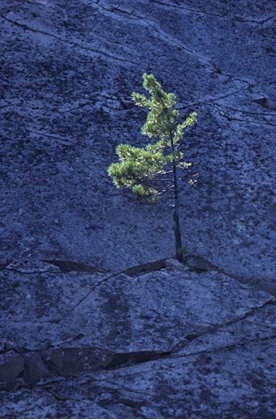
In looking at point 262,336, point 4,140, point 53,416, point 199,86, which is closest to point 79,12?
point 199,86

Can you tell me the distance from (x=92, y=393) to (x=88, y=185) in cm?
342

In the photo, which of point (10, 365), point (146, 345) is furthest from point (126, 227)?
point (10, 365)

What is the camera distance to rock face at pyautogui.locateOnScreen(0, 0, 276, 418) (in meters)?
9.37

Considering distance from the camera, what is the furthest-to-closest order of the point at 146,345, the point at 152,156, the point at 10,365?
1. the point at 152,156
2. the point at 146,345
3. the point at 10,365

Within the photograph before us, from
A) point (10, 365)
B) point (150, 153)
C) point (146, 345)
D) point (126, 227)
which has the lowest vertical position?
point (10, 365)

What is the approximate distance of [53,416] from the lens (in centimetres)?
880

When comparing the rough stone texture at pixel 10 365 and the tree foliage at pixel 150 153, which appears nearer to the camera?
the rough stone texture at pixel 10 365

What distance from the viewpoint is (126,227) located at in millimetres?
11172

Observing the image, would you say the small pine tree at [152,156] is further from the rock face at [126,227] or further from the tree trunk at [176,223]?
the rock face at [126,227]

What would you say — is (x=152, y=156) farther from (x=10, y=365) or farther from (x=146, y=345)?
(x=10, y=365)

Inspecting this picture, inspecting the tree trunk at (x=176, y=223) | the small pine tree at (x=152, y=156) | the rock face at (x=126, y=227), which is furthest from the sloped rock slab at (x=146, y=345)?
the small pine tree at (x=152, y=156)

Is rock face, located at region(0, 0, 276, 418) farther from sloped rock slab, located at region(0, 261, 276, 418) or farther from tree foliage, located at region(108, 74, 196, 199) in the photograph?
tree foliage, located at region(108, 74, 196, 199)

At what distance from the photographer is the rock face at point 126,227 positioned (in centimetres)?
937

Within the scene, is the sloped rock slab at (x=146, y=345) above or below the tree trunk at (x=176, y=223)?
below
